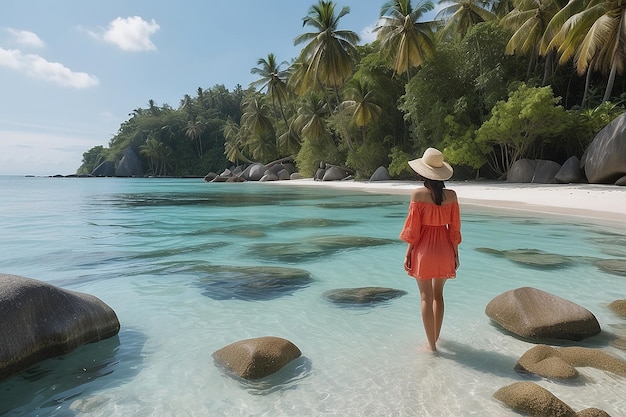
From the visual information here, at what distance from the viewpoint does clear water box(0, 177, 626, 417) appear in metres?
2.99

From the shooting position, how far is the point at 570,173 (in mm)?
20641

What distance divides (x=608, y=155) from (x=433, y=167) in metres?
18.9

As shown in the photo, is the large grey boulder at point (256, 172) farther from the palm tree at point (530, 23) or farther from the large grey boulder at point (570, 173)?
the large grey boulder at point (570, 173)

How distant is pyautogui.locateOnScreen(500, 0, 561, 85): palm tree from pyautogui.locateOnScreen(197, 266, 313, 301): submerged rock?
2074 centimetres

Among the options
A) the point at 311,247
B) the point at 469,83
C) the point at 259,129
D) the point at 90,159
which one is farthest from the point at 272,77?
the point at 90,159

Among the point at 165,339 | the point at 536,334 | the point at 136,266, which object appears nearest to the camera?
the point at 536,334

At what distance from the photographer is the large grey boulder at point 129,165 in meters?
79.4

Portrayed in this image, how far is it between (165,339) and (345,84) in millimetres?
34044

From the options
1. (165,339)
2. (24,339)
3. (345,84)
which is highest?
(345,84)

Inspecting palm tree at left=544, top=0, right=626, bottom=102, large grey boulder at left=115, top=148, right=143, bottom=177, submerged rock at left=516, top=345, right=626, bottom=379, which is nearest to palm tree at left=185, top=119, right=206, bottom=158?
large grey boulder at left=115, top=148, right=143, bottom=177

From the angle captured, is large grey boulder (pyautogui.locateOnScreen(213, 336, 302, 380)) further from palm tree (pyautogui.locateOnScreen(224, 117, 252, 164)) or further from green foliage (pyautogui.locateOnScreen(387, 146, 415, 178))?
palm tree (pyautogui.locateOnScreen(224, 117, 252, 164))

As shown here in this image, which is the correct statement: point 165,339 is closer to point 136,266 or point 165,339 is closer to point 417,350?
point 417,350

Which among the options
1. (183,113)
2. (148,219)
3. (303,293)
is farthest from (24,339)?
(183,113)

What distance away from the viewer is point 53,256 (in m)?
8.53
